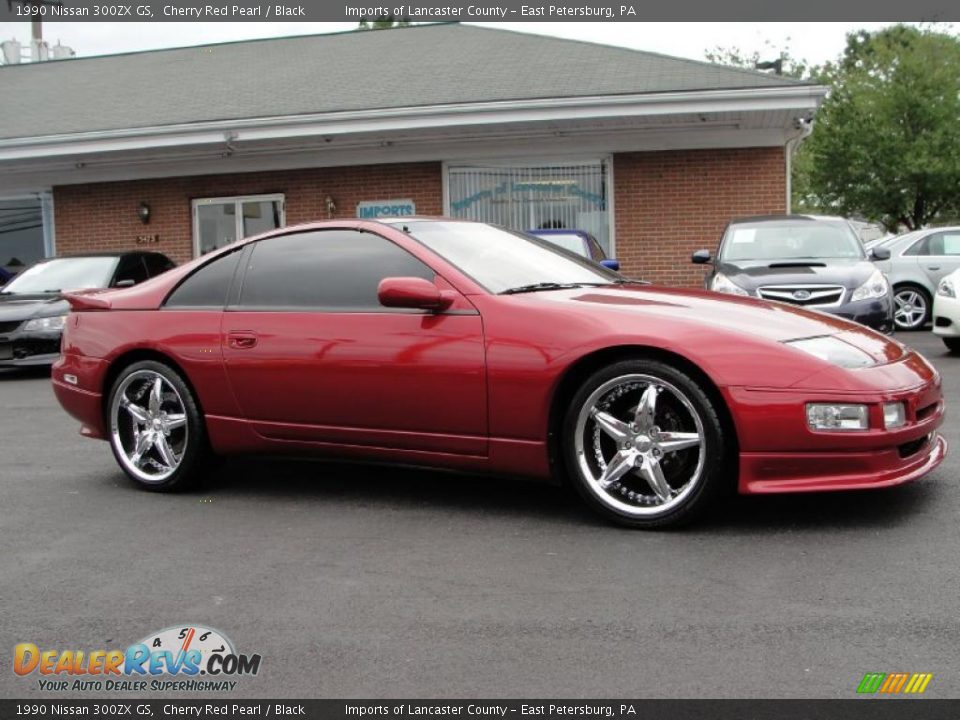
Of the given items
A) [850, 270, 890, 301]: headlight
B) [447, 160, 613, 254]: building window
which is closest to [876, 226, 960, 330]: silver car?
[447, 160, 613, 254]: building window

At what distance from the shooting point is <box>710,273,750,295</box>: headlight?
9.72 m

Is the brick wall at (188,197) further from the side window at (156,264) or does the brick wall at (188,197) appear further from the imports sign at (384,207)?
the side window at (156,264)

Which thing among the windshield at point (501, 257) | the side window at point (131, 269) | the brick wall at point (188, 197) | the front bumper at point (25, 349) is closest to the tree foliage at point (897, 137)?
the brick wall at point (188, 197)

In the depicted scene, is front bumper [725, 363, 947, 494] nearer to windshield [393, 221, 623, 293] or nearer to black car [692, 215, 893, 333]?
windshield [393, 221, 623, 293]

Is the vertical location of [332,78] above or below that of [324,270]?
above

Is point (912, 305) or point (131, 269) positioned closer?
point (131, 269)

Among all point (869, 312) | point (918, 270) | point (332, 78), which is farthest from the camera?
point (332, 78)

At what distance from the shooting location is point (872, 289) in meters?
9.62

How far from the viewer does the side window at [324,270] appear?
5031 millimetres

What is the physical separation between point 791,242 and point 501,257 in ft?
21.6

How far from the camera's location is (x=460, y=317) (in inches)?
185

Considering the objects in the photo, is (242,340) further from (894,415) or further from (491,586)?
(894,415)

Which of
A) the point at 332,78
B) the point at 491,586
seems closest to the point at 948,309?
the point at 491,586

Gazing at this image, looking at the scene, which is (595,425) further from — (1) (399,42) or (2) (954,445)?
(1) (399,42)
